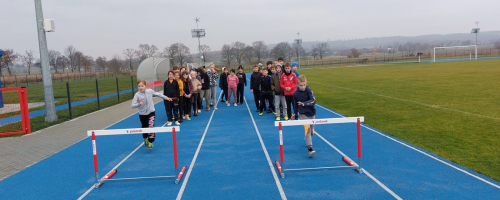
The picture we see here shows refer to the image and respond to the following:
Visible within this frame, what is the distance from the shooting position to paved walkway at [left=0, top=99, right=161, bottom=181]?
723 cm

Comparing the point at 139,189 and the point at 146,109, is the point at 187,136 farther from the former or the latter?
the point at 139,189

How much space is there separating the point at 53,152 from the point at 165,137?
2644 mm

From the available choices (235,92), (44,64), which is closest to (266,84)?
(235,92)

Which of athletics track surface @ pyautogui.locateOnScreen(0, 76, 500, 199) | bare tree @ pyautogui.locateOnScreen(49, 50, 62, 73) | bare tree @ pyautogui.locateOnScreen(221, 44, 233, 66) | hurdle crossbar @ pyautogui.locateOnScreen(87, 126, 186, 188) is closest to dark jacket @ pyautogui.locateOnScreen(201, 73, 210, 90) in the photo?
athletics track surface @ pyautogui.locateOnScreen(0, 76, 500, 199)

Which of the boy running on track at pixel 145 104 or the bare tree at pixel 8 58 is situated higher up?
the bare tree at pixel 8 58

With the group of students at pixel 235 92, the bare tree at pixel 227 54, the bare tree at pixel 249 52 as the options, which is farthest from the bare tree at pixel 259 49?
the group of students at pixel 235 92

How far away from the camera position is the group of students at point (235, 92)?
22.8 feet

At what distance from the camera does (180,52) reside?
7388 centimetres

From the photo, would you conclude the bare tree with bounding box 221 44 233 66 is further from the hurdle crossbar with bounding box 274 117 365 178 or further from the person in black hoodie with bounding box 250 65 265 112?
the hurdle crossbar with bounding box 274 117 365 178

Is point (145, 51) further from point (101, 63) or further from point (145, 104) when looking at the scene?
point (145, 104)

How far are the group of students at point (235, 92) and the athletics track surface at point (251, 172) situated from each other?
0.82 m

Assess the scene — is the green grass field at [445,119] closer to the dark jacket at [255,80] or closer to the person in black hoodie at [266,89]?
the person in black hoodie at [266,89]

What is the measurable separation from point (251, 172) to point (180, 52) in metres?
70.5

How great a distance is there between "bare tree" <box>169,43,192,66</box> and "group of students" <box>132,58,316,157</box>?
184 feet
